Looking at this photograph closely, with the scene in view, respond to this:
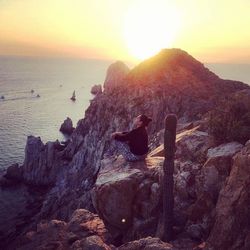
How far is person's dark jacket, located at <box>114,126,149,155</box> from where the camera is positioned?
68.1ft

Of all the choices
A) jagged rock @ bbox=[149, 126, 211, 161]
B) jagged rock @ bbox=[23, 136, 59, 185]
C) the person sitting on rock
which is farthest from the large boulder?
jagged rock @ bbox=[149, 126, 211, 161]

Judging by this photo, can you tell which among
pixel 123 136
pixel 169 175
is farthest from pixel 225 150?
pixel 123 136

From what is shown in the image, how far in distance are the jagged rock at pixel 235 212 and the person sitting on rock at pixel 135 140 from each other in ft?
23.6

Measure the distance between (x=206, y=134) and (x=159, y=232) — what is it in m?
7.18

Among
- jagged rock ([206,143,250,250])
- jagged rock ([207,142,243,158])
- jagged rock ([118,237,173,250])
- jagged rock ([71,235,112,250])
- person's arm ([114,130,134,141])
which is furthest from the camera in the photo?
person's arm ([114,130,134,141])

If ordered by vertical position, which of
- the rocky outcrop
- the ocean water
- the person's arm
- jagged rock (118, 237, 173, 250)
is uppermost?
the person's arm

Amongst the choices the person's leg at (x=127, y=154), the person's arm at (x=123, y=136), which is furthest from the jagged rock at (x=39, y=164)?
the person's arm at (x=123, y=136)

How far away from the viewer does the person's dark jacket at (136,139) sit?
68.1ft

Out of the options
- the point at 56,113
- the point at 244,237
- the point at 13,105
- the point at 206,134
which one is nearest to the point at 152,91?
the point at 206,134

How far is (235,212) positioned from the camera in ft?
44.7

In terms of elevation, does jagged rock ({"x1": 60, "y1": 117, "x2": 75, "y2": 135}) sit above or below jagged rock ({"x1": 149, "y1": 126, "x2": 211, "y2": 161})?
below

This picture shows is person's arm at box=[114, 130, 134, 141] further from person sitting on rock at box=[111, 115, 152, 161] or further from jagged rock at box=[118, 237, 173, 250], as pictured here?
jagged rock at box=[118, 237, 173, 250]

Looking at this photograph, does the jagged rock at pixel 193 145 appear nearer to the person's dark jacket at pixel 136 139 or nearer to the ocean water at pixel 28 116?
the person's dark jacket at pixel 136 139

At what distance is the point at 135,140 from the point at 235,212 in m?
8.56
